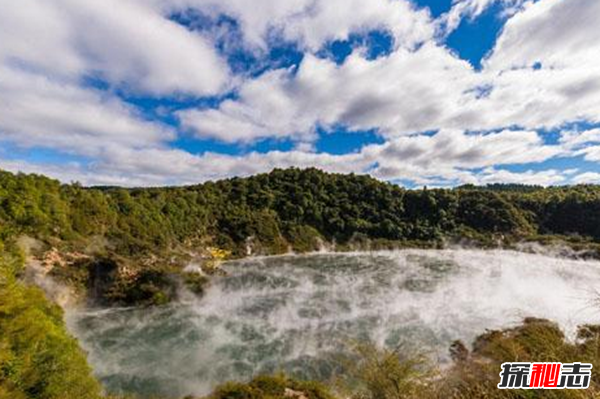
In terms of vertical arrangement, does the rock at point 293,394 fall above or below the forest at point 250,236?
below

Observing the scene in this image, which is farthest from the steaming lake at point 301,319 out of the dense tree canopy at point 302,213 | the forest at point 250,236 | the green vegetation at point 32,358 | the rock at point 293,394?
the dense tree canopy at point 302,213

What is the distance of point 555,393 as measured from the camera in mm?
7109

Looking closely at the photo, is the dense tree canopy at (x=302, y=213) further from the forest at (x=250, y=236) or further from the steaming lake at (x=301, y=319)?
the steaming lake at (x=301, y=319)

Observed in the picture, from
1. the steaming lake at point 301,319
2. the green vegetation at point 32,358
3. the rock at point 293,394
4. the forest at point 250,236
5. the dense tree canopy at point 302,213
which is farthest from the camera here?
the dense tree canopy at point 302,213

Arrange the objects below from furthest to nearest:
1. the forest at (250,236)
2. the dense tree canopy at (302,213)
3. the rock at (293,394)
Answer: the dense tree canopy at (302,213) → the rock at (293,394) → the forest at (250,236)

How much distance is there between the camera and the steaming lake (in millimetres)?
27328

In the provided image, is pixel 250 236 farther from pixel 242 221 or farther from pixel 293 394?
pixel 293 394

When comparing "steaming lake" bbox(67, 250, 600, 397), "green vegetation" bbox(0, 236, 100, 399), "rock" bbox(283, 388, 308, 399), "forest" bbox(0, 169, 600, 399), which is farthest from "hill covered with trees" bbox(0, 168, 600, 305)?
A: "rock" bbox(283, 388, 308, 399)

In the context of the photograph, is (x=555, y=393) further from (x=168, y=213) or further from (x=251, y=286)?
(x=168, y=213)

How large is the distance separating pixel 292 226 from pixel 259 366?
74.8 metres

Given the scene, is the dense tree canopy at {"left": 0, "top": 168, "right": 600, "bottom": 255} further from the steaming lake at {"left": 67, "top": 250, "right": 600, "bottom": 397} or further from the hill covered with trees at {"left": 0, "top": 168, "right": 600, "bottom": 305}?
the steaming lake at {"left": 67, "top": 250, "right": 600, "bottom": 397}

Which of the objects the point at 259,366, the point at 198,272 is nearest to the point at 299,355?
the point at 259,366

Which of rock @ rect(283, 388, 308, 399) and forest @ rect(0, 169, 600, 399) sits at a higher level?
forest @ rect(0, 169, 600, 399)

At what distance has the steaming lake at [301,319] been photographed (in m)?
27.3
